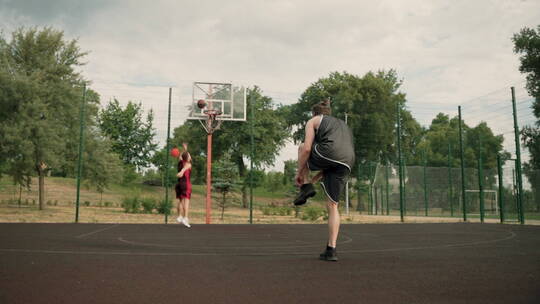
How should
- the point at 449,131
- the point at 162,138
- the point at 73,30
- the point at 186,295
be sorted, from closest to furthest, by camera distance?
the point at 186,295, the point at 162,138, the point at 73,30, the point at 449,131

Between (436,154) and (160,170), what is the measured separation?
104ft

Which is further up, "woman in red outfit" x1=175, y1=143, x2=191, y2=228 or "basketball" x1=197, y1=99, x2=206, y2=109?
"basketball" x1=197, y1=99, x2=206, y2=109

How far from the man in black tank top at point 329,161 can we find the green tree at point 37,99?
48.1 ft

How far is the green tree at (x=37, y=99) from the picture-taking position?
16109mm

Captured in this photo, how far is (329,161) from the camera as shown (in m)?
4.45

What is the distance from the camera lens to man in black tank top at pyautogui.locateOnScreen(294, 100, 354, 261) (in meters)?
4.44

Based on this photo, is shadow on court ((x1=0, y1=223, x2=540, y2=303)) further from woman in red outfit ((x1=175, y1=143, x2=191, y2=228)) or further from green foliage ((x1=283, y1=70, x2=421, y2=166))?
green foliage ((x1=283, y1=70, x2=421, y2=166))

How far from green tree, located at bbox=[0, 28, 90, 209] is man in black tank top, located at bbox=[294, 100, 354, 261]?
14.7 metres

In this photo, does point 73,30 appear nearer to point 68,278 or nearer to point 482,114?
point 482,114

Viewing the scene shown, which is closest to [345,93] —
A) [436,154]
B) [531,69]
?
[531,69]

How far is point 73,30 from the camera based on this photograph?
20.4 metres

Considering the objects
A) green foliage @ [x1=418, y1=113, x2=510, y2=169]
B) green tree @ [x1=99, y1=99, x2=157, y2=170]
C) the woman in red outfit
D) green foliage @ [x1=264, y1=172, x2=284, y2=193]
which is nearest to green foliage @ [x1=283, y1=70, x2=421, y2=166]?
green foliage @ [x1=418, y1=113, x2=510, y2=169]

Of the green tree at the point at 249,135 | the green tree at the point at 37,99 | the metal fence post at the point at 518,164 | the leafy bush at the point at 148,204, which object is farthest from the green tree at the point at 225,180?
the green tree at the point at 249,135

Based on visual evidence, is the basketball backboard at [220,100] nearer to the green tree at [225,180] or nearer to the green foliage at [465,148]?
the green tree at [225,180]
